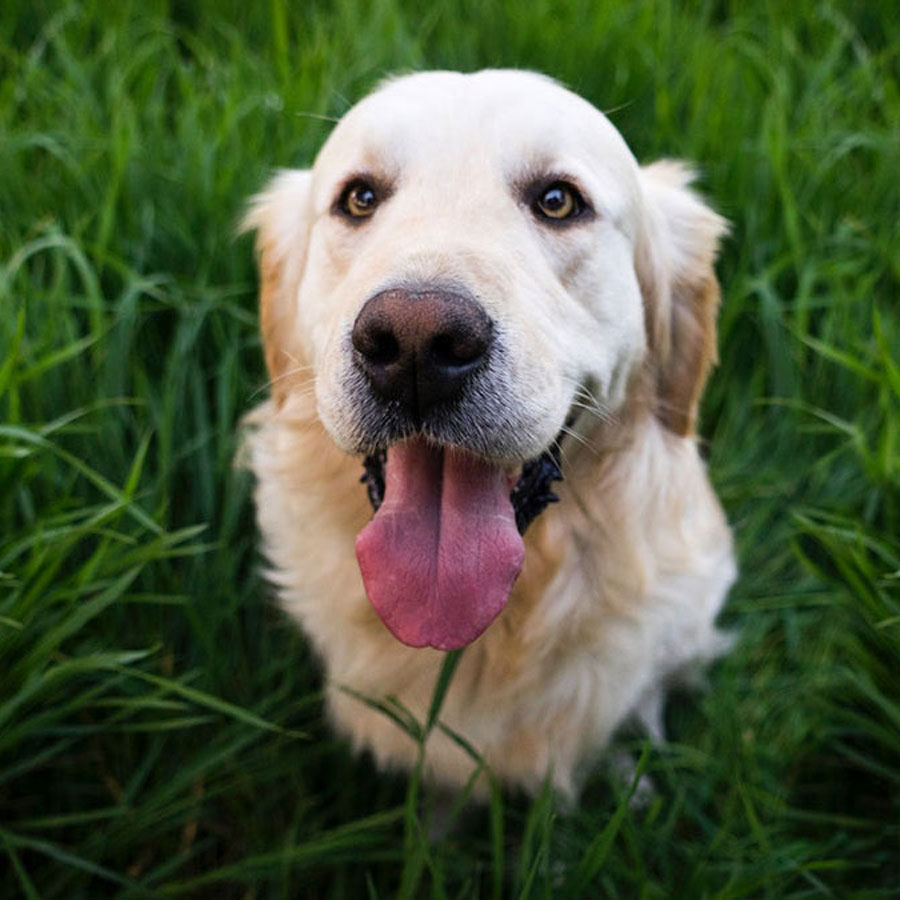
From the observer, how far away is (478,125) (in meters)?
1.99

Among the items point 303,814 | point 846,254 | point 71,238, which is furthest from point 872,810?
point 71,238

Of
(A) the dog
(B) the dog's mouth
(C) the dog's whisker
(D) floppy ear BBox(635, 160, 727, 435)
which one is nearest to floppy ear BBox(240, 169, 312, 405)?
(A) the dog

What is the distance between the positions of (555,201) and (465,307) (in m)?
0.51

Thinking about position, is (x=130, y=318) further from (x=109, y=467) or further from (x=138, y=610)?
(x=138, y=610)

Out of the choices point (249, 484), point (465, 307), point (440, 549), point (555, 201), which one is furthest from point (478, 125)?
point (249, 484)

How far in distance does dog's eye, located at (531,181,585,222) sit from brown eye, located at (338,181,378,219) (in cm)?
34

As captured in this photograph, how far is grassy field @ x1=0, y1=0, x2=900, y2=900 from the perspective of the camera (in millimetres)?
2277

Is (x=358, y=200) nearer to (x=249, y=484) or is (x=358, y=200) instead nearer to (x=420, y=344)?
(x=420, y=344)

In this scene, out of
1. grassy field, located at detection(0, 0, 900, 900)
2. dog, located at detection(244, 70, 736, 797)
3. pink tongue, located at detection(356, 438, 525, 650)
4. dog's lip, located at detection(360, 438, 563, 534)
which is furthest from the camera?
grassy field, located at detection(0, 0, 900, 900)

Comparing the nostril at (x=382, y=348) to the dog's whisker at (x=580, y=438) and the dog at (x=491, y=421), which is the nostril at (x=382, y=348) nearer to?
the dog at (x=491, y=421)

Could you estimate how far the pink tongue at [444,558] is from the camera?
1899 mm

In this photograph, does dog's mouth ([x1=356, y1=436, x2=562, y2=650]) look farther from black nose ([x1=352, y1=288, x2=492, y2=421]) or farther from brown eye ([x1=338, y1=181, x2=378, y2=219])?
brown eye ([x1=338, y1=181, x2=378, y2=219])

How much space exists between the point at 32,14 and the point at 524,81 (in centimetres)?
261

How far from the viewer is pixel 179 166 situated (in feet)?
10.3
